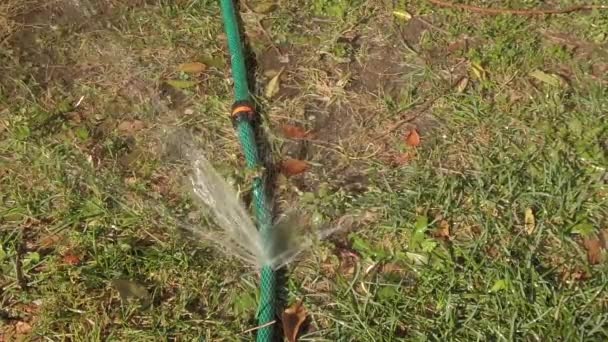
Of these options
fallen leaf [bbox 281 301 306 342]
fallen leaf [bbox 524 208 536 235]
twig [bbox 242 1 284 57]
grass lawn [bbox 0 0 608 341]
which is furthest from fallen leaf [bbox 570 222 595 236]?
twig [bbox 242 1 284 57]

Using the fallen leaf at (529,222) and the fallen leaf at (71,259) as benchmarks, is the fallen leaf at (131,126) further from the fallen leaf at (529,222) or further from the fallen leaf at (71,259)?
the fallen leaf at (529,222)

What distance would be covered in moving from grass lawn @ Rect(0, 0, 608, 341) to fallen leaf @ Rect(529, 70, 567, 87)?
1.0 inches

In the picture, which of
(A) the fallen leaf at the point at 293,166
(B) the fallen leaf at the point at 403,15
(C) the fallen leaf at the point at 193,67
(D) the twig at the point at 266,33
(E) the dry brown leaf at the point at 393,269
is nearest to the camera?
(E) the dry brown leaf at the point at 393,269

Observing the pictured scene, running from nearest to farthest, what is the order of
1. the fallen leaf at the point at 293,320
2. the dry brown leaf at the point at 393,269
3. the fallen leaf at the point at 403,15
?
the fallen leaf at the point at 293,320
the dry brown leaf at the point at 393,269
the fallen leaf at the point at 403,15

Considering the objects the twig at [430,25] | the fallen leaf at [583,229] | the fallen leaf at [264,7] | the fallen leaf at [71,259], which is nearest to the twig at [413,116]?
the twig at [430,25]

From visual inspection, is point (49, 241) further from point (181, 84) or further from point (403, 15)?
point (403, 15)

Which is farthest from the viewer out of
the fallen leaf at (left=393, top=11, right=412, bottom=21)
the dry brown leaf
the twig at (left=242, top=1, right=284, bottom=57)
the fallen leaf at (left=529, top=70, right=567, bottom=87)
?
the fallen leaf at (left=393, top=11, right=412, bottom=21)

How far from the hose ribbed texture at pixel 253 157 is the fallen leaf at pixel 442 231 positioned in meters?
0.60

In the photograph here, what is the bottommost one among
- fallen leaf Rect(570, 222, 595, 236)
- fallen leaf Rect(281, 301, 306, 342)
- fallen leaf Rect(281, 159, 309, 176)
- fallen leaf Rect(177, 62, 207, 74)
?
fallen leaf Rect(570, 222, 595, 236)

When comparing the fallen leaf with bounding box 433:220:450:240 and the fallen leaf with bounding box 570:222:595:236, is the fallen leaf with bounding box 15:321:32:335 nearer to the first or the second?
the fallen leaf with bounding box 433:220:450:240

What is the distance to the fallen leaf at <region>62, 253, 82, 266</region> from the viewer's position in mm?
2518

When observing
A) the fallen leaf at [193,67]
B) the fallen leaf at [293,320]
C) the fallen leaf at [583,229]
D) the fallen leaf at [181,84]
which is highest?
the fallen leaf at [193,67]

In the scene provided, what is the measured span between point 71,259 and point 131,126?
0.69 m

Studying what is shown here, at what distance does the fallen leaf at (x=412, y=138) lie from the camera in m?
2.90
